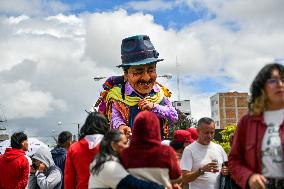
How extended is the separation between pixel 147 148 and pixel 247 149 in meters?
0.76

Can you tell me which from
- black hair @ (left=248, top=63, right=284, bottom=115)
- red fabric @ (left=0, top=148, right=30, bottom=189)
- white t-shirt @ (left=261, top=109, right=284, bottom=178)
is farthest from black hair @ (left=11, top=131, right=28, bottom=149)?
white t-shirt @ (left=261, top=109, right=284, bottom=178)

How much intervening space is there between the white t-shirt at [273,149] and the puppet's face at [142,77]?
150 inches

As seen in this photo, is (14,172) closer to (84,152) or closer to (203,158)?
(84,152)

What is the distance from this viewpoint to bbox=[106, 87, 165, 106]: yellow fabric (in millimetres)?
7695

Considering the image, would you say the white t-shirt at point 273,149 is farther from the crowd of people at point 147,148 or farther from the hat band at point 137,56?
the hat band at point 137,56

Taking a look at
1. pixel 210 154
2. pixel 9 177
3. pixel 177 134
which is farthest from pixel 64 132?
pixel 210 154

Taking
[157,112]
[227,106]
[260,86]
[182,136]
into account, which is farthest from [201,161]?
[227,106]

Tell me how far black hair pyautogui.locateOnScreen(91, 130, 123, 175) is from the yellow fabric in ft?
10.4

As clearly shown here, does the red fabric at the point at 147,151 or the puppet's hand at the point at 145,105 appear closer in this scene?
the red fabric at the point at 147,151

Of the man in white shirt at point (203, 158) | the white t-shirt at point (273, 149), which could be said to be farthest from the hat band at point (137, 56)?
the white t-shirt at point (273, 149)

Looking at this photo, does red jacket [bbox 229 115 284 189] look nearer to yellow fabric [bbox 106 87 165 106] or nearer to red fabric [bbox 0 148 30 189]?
yellow fabric [bbox 106 87 165 106]

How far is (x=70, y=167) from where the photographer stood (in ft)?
17.7

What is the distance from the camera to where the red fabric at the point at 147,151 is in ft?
13.7

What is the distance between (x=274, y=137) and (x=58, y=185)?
3.61m
